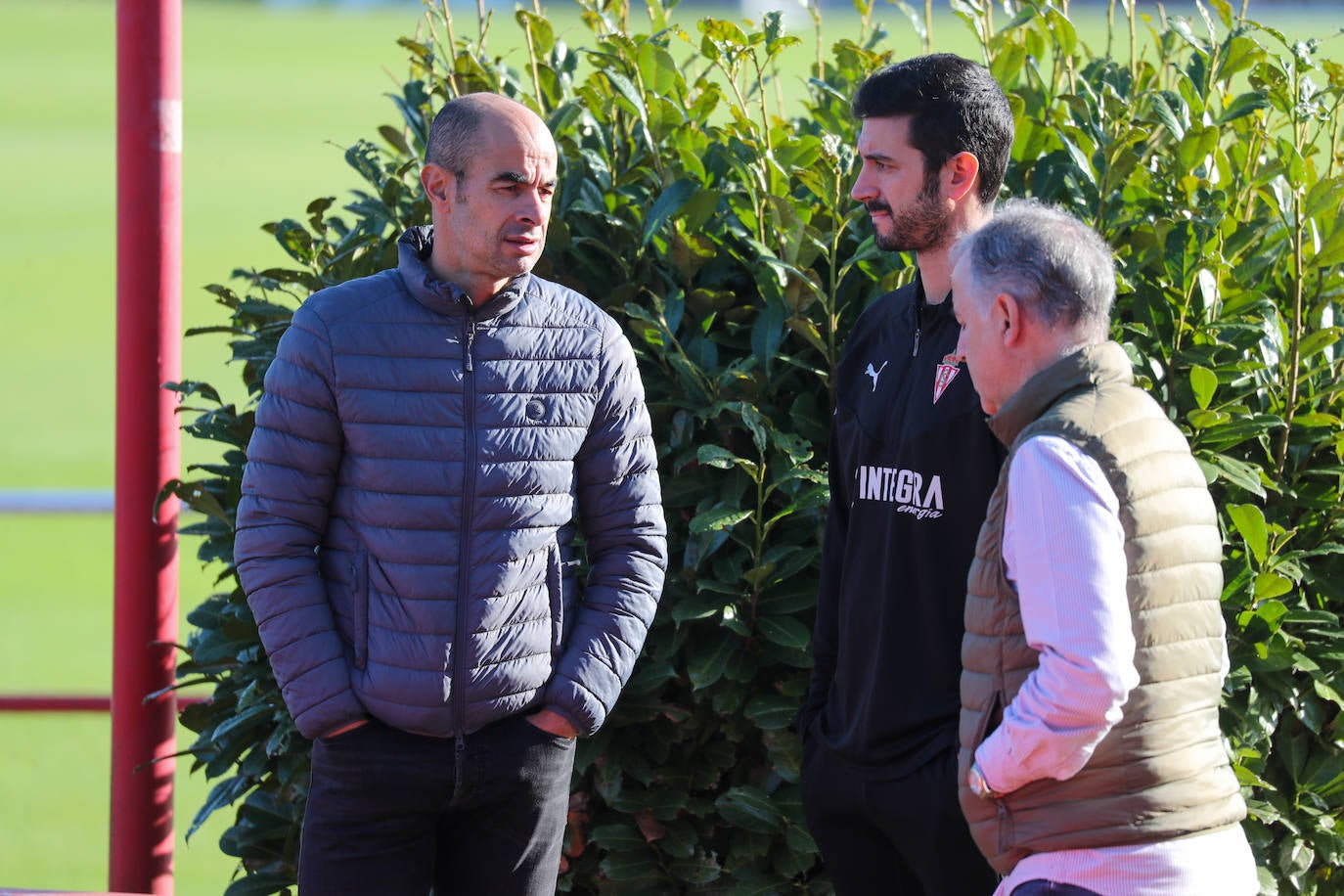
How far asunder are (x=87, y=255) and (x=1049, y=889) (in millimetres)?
24836

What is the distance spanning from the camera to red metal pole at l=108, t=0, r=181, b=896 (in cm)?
323

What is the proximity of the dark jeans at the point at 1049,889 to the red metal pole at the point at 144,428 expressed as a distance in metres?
2.13

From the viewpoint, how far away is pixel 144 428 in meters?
3.25

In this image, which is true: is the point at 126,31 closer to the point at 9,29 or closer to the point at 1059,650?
the point at 1059,650

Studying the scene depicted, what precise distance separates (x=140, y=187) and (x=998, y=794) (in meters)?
2.32

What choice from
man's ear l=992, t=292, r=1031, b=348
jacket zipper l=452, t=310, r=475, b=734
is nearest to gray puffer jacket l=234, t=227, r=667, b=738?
jacket zipper l=452, t=310, r=475, b=734

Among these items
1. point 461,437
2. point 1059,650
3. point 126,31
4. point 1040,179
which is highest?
point 126,31

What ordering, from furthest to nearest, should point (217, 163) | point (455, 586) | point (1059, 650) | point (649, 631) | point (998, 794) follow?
point (217, 163) < point (649, 631) < point (455, 586) < point (998, 794) < point (1059, 650)

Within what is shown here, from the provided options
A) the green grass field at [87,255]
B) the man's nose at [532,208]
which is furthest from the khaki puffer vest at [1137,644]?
the green grass field at [87,255]

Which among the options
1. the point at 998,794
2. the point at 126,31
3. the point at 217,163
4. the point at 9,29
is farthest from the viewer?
the point at 9,29

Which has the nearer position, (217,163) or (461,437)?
(461,437)

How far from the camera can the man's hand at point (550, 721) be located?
2.34 m

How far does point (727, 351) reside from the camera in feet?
9.91

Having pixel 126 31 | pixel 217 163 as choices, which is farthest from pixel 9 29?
pixel 126 31
